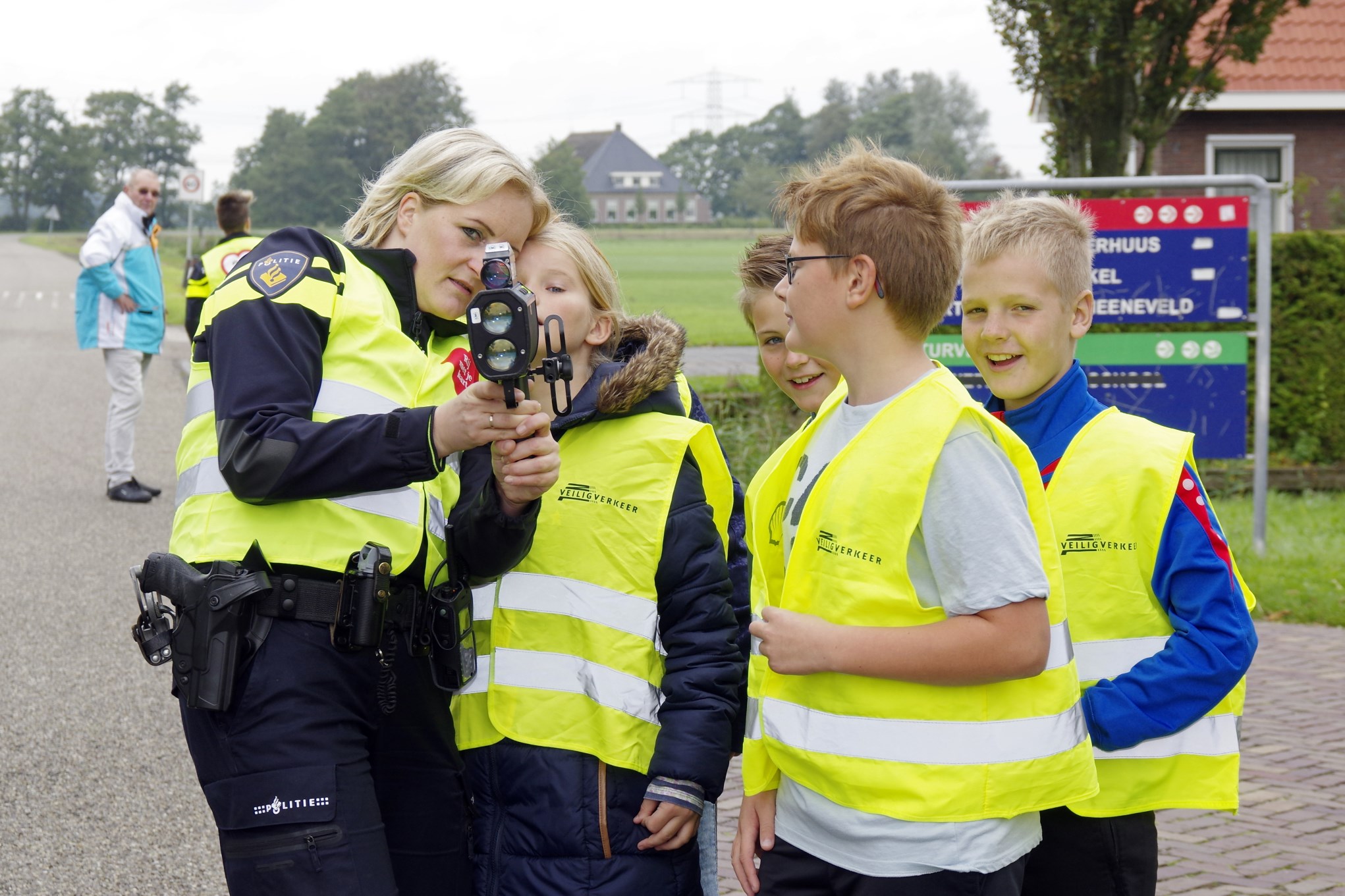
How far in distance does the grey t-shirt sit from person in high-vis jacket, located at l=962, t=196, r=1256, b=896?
321 millimetres

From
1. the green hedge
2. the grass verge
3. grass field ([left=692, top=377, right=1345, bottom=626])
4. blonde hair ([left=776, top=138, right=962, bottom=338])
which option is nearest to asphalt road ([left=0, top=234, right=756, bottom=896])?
the grass verge

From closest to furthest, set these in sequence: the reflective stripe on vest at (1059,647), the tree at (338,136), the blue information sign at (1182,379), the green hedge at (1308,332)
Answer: the reflective stripe on vest at (1059,647) < the blue information sign at (1182,379) < the green hedge at (1308,332) < the tree at (338,136)

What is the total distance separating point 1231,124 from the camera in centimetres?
1891

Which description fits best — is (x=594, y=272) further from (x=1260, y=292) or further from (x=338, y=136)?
(x=338, y=136)

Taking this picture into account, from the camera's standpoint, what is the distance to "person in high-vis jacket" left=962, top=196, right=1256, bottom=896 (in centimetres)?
230

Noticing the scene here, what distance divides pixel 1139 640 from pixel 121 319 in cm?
904

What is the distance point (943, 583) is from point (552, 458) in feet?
2.36

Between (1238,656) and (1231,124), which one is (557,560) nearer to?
(1238,656)

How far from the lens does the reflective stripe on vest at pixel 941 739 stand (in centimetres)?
204

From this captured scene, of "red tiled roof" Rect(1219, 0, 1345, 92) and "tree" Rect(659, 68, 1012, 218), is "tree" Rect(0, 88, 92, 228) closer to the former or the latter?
"tree" Rect(659, 68, 1012, 218)

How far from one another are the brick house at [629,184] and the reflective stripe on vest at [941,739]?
4814 inches

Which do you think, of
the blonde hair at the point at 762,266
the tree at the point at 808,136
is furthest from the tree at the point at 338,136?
the tree at the point at 808,136

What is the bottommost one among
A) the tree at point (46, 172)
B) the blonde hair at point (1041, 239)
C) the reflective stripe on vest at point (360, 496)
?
the reflective stripe on vest at point (360, 496)

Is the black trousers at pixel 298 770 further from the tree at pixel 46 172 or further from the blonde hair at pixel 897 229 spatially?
the tree at pixel 46 172
